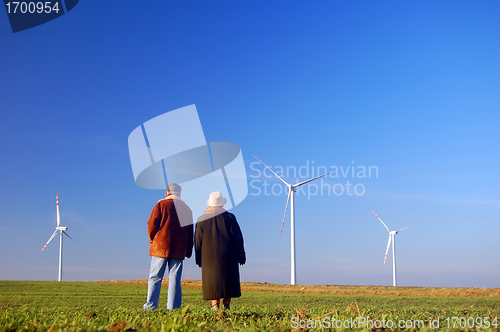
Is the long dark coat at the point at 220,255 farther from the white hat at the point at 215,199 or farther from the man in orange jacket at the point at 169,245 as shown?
the man in orange jacket at the point at 169,245

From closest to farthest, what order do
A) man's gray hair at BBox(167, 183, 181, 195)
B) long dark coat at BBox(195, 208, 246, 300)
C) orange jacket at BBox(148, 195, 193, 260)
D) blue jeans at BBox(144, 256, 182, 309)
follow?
long dark coat at BBox(195, 208, 246, 300), blue jeans at BBox(144, 256, 182, 309), orange jacket at BBox(148, 195, 193, 260), man's gray hair at BBox(167, 183, 181, 195)

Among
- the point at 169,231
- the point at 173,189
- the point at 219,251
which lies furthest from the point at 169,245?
the point at 173,189

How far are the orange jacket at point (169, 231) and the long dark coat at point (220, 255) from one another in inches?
16.9

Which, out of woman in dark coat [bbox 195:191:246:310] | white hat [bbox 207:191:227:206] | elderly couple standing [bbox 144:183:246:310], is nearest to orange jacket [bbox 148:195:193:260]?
elderly couple standing [bbox 144:183:246:310]

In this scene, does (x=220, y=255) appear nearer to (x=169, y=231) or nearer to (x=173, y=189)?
(x=169, y=231)

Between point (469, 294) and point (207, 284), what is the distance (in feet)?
53.8

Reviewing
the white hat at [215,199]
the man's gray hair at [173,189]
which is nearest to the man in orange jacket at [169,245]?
the man's gray hair at [173,189]

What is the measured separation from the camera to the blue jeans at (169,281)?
920cm

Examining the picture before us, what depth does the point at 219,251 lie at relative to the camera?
9.18m

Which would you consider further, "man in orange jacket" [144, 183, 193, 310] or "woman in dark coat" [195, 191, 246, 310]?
"man in orange jacket" [144, 183, 193, 310]

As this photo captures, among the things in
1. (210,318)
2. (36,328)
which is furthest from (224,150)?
(36,328)

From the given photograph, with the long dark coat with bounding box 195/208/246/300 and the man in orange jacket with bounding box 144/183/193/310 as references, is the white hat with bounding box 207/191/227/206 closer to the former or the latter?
the long dark coat with bounding box 195/208/246/300

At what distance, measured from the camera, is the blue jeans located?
9203mm

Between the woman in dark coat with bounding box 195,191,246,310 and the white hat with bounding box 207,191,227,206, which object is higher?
the white hat with bounding box 207,191,227,206
